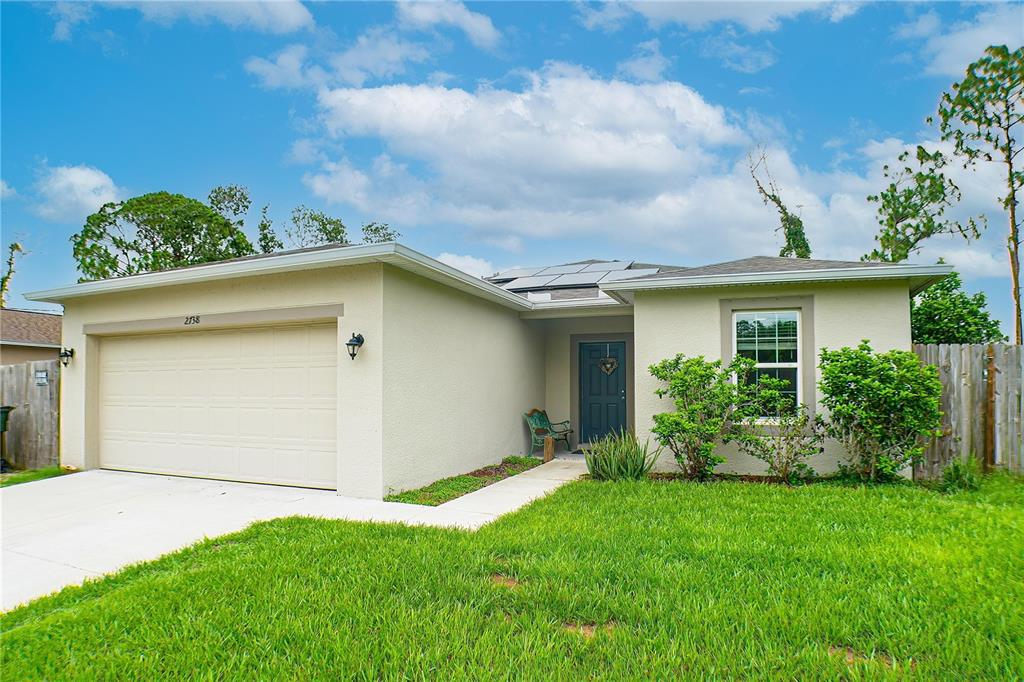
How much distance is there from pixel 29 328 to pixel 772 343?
1884 centimetres

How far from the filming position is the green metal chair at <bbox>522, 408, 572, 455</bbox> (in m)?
10.6

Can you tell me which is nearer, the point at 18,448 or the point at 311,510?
the point at 311,510

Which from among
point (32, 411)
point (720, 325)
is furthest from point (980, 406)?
point (32, 411)

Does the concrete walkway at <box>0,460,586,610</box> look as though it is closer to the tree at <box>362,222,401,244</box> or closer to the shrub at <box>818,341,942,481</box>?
the shrub at <box>818,341,942,481</box>

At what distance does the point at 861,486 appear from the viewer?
6.58 meters

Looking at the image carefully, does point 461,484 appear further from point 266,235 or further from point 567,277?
point 266,235

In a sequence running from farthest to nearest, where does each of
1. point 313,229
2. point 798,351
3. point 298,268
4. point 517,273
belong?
point 313,229, point 517,273, point 798,351, point 298,268

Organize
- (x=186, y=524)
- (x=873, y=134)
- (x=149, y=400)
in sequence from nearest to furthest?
(x=186, y=524) < (x=149, y=400) < (x=873, y=134)

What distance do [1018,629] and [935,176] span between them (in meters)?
17.5

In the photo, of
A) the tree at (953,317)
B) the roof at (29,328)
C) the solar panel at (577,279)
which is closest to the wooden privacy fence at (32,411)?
the roof at (29,328)

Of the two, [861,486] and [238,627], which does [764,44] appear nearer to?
[861,486]

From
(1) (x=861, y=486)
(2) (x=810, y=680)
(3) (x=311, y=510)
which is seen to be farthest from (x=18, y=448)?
(1) (x=861, y=486)

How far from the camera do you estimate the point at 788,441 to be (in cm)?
711

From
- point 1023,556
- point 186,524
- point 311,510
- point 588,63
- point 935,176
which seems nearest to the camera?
point 1023,556
